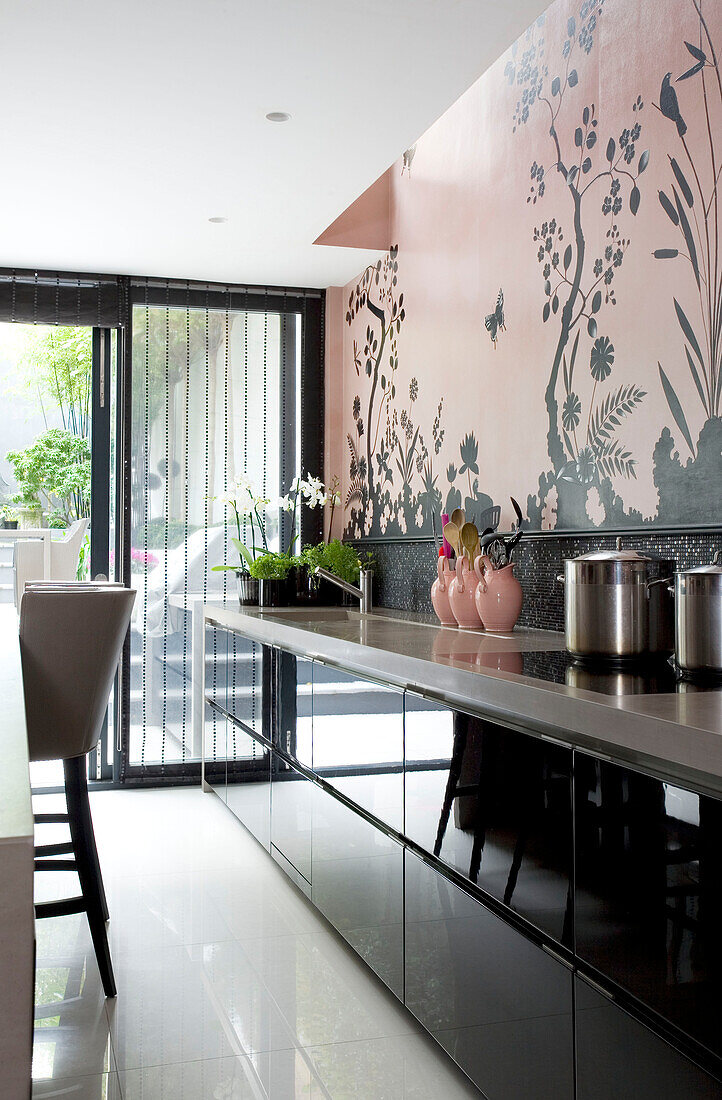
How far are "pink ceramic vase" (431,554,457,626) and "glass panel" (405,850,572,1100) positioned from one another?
1008mm

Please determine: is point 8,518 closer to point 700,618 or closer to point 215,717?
point 215,717

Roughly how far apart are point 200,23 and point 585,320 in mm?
1197

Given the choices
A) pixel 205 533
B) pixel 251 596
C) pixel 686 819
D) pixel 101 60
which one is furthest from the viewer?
pixel 205 533

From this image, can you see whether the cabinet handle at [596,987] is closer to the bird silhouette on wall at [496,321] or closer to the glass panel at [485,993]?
the glass panel at [485,993]

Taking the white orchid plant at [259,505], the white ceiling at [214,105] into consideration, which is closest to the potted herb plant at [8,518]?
the white orchid plant at [259,505]

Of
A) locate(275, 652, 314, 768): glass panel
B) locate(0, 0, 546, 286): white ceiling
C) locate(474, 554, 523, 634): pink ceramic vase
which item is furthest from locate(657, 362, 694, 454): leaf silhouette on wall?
locate(275, 652, 314, 768): glass panel

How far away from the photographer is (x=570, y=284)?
8.86 feet

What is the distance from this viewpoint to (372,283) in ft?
14.9

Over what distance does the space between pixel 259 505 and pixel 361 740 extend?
Result: 229 cm

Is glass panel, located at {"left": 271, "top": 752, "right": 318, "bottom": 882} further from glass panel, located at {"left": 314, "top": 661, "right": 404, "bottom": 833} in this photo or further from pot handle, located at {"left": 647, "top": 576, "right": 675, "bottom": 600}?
pot handle, located at {"left": 647, "top": 576, "right": 675, "bottom": 600}

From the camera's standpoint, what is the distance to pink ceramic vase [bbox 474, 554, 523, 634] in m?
2.74

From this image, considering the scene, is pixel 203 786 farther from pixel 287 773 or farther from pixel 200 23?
pixel 200 23

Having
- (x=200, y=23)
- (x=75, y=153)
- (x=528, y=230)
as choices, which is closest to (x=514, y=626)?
(x=528, y=230)

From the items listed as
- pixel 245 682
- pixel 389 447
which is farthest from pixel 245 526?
pixel 245 682
